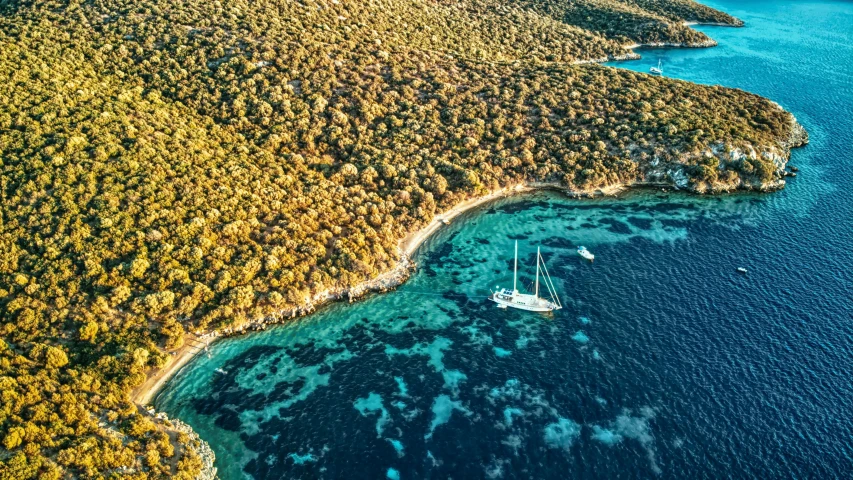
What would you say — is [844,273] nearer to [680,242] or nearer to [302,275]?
[680,242]

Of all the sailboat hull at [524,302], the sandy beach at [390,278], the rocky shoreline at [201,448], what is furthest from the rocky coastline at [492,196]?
the sailboat hull at [524,302]

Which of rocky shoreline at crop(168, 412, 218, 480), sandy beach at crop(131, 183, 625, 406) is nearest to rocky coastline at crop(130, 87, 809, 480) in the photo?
sandy beach at crop(131, 183, 625, 406)

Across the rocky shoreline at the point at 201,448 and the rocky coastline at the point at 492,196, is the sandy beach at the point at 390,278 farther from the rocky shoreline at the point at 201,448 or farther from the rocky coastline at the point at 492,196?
the rocky shoreline at the point at 201,448

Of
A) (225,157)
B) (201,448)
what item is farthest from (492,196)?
(201,448)

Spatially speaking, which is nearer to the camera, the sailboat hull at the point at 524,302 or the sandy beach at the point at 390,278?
the sandy beach at the point at 390,278

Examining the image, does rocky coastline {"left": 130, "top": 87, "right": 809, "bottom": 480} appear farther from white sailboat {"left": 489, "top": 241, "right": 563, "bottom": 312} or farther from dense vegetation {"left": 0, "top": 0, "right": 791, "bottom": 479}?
white sailboat {"left": 489, "top": 241, "right": 563, "bottom": 312}

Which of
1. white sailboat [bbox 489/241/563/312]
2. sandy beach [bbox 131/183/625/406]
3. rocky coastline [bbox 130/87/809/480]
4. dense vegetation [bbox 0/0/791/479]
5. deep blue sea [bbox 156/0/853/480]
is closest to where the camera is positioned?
deep blue sea [bbox 156/0/853/480]
